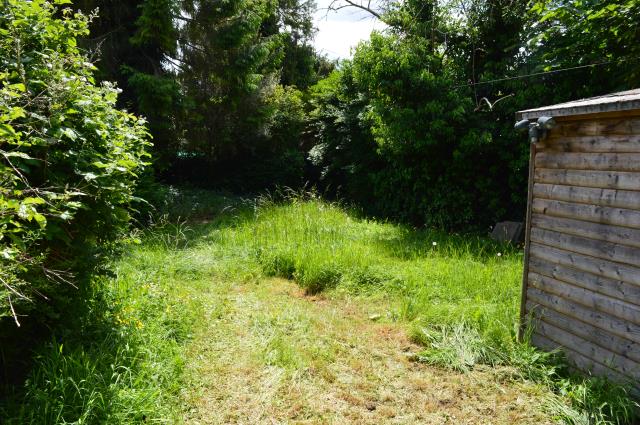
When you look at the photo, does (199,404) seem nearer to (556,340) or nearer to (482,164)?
(556,340)

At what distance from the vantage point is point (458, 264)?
17.7 feet

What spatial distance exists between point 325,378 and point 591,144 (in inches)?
105

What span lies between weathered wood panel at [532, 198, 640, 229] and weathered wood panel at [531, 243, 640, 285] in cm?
28

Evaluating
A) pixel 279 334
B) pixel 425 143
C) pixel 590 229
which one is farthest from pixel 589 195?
pixel 425 143

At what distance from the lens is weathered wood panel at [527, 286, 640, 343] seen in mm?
2750

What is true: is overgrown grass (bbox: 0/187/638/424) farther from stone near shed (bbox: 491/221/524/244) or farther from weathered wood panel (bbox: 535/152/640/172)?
weathered wood panel (bbox: 535/152/640/172)

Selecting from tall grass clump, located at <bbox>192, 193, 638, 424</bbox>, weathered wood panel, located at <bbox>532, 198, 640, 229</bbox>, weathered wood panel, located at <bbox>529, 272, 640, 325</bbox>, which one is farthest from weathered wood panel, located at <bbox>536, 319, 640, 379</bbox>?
weathered wood panel, located at <bbox>532, 198, 640, 229</bbox>

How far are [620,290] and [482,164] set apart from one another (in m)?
5.55

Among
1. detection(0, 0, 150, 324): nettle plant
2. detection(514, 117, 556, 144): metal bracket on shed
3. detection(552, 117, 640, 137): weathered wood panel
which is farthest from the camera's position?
detection(514, 117, 556, 144): metal bracket on shed

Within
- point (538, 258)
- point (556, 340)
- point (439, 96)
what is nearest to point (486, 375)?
point (556, 340)

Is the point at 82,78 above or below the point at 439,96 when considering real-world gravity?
below

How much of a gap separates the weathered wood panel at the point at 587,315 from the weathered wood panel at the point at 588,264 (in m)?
0.28

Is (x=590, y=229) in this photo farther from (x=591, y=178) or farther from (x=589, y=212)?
(x=591, y=178)

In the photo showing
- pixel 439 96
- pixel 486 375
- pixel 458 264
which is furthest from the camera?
pixel 439 96
